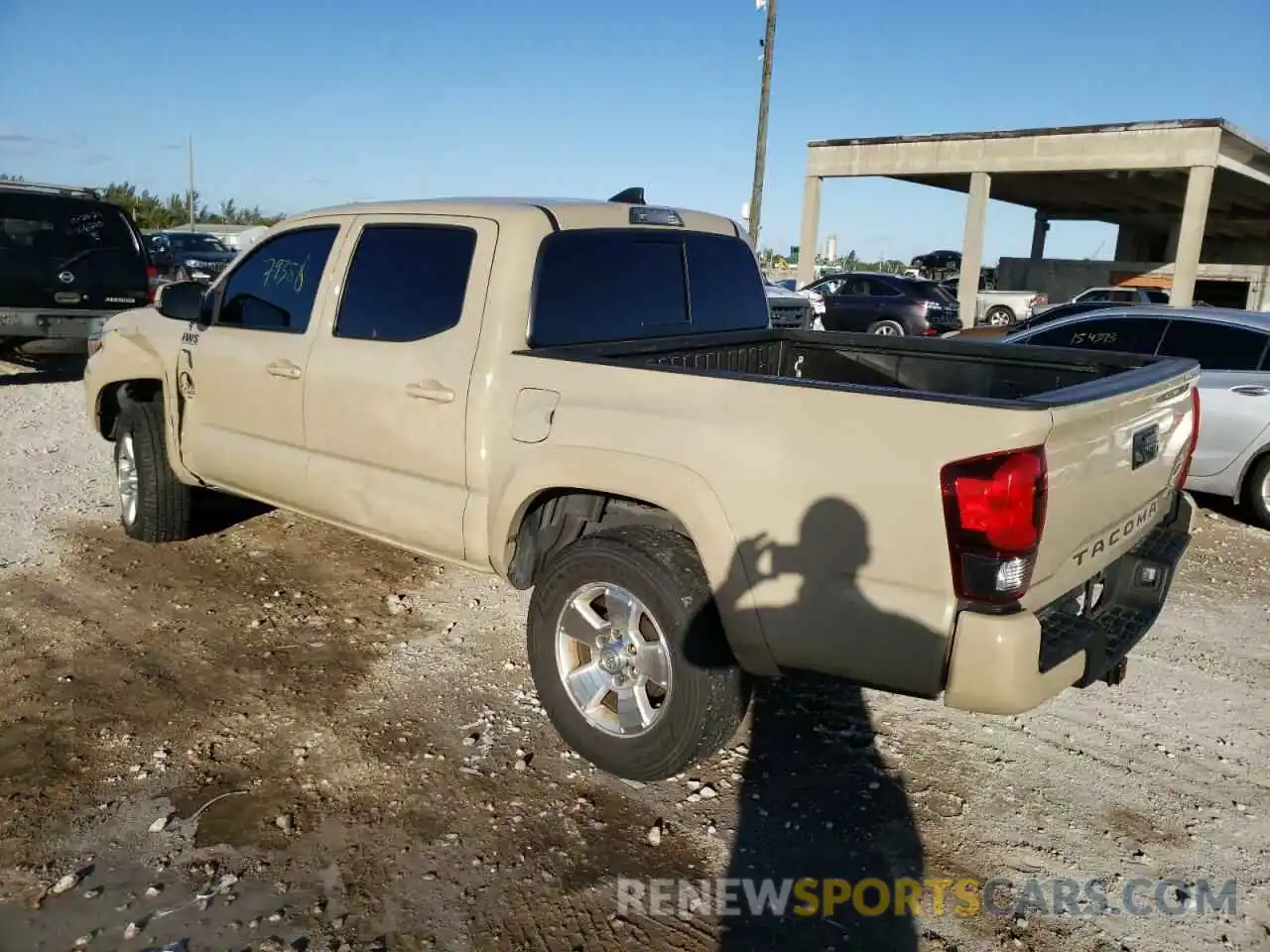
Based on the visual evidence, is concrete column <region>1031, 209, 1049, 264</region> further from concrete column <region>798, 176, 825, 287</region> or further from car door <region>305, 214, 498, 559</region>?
car door <region>305, 214, 498, 559</region>

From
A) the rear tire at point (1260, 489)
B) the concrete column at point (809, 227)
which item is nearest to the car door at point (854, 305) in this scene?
the concrete column at point (809, 227)

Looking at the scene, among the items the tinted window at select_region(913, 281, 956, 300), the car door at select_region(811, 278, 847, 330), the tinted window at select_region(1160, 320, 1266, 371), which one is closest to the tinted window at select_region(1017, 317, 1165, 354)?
the tinted window at select_region(1160, 320, 1266, 371)

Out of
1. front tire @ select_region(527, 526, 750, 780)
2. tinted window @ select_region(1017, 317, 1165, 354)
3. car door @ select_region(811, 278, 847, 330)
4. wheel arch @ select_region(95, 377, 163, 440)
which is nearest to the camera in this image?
front tire @ select_region(527, 526, 750, 780)

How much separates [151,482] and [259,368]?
54.8 inches

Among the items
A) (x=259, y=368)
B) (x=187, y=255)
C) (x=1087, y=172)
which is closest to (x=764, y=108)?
(x=1087, y=172)

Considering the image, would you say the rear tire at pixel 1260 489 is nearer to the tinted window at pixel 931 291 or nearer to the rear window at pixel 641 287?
the rear window at pixel 641 287

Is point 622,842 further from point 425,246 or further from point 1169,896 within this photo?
point 425,246

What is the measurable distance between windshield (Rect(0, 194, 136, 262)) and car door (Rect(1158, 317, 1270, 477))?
422 inches

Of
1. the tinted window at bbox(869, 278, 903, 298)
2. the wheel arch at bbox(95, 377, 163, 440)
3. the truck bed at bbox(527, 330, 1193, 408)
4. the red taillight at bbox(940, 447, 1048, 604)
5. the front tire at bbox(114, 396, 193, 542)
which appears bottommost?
the front tire at bbox(114, 396, 193, 542)

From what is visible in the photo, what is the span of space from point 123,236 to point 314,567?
24.7 feet

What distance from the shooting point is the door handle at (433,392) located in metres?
3.74

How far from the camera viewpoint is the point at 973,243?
2339 cm

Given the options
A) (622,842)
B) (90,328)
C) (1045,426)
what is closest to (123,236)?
(90,328)

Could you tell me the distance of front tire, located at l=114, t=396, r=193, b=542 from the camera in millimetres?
5445
